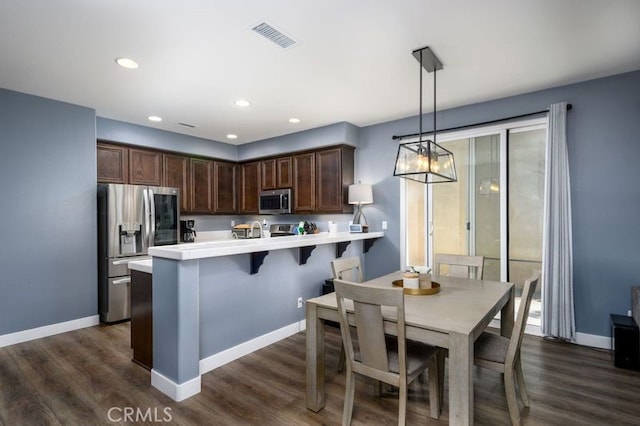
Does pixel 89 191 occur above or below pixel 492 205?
above

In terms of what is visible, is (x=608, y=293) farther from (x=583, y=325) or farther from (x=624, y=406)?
(x=624, y=406)

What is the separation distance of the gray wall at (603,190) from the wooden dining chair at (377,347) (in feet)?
7.59

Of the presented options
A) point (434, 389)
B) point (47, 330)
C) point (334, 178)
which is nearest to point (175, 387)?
point (434, 389)

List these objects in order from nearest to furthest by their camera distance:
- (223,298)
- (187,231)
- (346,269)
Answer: (346,269)
(223,298)
(187,231)

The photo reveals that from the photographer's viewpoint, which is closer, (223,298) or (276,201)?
(223,298)

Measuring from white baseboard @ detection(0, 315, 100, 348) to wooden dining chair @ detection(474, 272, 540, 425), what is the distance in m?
4.23

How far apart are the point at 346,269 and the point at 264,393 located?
44.0 inches

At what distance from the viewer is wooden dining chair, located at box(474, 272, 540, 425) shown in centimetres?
190

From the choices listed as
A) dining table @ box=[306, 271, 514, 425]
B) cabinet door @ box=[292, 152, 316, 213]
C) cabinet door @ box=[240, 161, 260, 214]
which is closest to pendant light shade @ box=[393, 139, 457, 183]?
dining table @ box=[306, 271, 514, 425]

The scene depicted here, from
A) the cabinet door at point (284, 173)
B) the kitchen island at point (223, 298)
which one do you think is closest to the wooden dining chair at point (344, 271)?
the kitchen island at point (223, 298)

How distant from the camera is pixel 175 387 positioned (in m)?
2.37

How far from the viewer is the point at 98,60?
278 cm

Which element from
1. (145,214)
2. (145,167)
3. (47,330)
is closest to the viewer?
(47,330)

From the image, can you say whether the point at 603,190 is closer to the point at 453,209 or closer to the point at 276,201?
the point at 453,209
